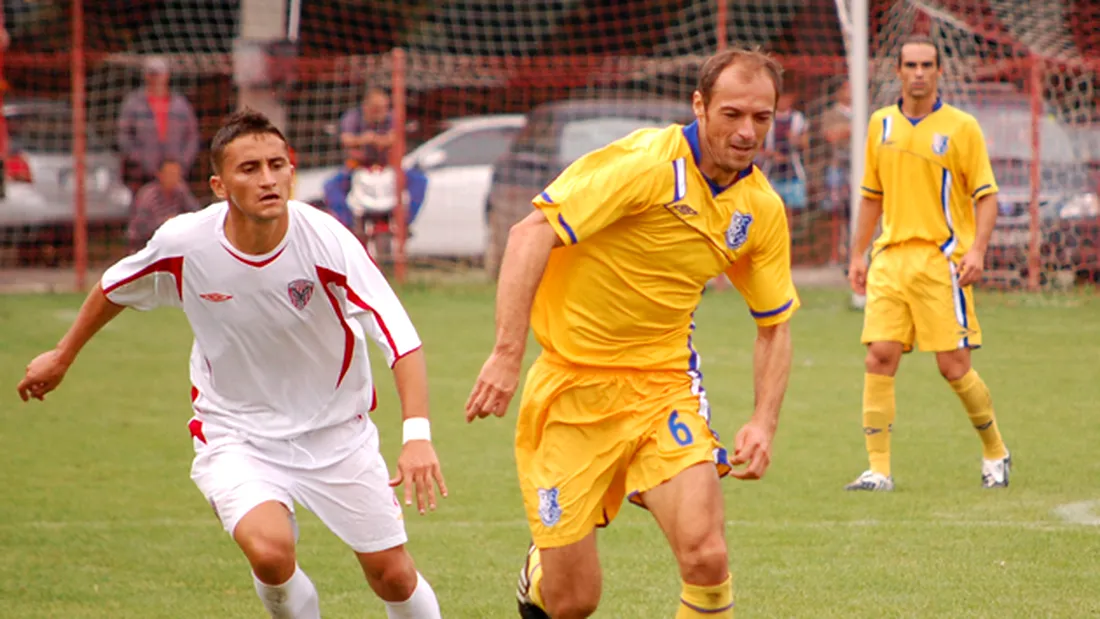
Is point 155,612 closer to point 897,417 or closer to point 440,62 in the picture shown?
point 897,417

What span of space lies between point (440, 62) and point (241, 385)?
13736 millimetres

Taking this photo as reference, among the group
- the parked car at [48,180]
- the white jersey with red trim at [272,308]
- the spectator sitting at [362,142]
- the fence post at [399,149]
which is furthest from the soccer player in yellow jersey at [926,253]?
the parked car at [48,180]

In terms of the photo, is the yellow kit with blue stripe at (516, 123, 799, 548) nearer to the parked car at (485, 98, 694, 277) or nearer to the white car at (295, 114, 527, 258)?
the parked car at (485, 98, 694, 277)

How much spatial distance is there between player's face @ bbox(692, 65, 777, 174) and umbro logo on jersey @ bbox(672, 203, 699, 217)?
0.20m

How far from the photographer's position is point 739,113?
4.58 m

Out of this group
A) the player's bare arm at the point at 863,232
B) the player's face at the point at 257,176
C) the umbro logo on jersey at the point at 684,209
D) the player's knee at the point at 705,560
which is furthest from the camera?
the player's bare arm at the point at 863,232

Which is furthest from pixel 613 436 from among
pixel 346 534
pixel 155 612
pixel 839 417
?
pixel 839 417

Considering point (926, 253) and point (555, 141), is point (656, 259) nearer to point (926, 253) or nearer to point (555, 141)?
point (926, 253)

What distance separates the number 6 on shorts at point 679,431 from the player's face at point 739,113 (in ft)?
2.65

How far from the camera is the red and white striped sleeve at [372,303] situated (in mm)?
4582

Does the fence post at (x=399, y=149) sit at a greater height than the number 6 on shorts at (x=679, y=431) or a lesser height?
lesser

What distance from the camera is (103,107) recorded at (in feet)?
66.6

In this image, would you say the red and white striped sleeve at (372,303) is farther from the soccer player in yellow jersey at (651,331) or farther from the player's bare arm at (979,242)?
the player's bare arm at (979,242)

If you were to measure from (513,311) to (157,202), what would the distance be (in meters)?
12.7
